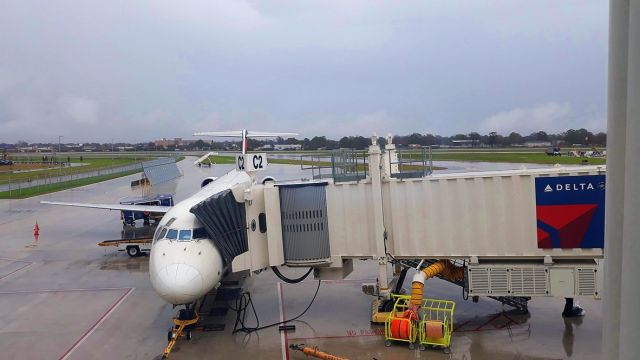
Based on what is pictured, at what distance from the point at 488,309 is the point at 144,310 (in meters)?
12.5

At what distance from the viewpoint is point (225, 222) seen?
1579 cm

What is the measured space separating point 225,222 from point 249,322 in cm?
385

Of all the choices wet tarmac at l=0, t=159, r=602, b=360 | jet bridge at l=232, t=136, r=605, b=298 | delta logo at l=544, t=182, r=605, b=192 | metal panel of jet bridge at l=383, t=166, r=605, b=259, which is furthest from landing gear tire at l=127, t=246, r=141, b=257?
delta logo at l=544, t=182, r=605, b=192

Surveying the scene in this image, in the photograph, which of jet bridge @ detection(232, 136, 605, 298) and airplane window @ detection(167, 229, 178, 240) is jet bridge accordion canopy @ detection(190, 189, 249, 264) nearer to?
jet bridge @ detection(232, 136, 605, 298)

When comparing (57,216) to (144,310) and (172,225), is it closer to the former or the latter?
(144,310)

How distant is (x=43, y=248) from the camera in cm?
3105

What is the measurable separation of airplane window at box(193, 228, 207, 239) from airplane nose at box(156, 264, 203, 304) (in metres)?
1.27

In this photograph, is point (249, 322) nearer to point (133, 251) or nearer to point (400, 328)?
point (400, 328)

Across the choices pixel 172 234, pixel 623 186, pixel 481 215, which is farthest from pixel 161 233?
pixel 623 186

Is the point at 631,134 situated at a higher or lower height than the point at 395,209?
higher

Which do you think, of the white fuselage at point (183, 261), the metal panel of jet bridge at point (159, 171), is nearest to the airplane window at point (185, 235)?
the white fuselage at point (183, 261)

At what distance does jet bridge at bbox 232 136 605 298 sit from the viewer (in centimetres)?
1442

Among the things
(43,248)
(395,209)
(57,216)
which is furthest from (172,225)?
(57,216)

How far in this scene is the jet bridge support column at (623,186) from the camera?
2658 millimetres
